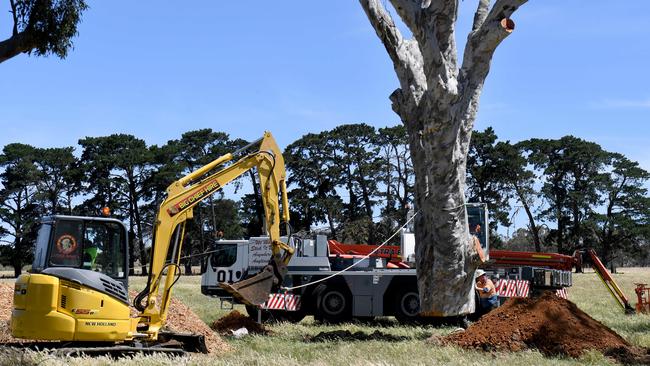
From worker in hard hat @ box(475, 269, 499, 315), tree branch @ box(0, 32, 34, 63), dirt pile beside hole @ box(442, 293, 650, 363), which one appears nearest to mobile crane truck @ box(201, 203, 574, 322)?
worker in hard hat @ box(475, 269, 499, 315)

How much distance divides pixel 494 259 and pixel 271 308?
6652 mm

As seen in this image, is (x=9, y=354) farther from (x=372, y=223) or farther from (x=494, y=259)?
(x=372, y=223)

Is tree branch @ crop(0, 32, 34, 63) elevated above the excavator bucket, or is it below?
above

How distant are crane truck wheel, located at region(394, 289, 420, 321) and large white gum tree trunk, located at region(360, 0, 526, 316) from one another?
4987 mm

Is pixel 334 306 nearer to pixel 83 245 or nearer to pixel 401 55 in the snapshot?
pixel 401 55

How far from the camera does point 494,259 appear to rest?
70.8 ft

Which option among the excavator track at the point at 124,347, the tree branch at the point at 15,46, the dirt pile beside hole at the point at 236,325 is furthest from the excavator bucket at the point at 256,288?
the tree branch at the point at 15,46

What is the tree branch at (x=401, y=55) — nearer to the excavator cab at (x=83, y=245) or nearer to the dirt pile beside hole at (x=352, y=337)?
the dirt pile beside hole at (x=352, y=337)

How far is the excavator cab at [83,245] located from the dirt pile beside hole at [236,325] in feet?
18.9

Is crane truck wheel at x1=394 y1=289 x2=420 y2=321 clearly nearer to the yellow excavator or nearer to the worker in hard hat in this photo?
the worker in hard hat

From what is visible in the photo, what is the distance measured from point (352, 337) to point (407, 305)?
4704mm

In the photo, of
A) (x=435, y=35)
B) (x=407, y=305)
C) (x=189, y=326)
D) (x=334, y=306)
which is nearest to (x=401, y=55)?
(x=435, y=35)

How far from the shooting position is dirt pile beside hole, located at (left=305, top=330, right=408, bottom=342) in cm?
1438

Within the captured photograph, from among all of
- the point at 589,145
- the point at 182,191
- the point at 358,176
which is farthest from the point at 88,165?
the point at 182,191
